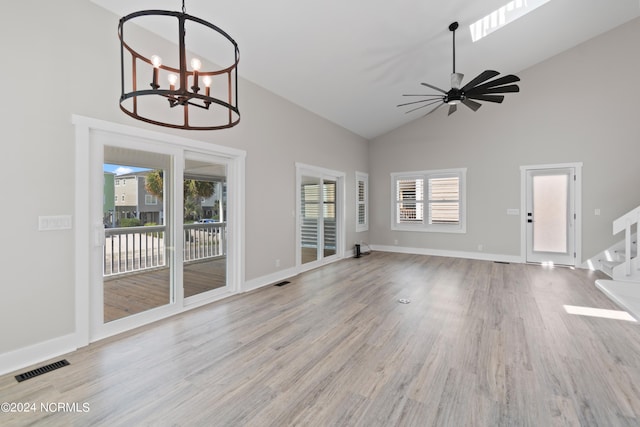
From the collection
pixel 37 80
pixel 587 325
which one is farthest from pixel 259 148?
pixel 587 325

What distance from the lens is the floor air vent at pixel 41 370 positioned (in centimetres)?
225

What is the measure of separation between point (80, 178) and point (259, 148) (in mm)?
2482

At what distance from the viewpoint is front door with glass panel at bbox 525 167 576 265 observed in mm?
6199

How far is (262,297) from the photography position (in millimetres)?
4199

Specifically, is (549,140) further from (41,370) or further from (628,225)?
(41,370)

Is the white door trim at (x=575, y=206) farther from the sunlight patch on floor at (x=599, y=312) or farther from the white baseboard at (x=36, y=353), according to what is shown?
the white baseboard at (x=36, y=353)

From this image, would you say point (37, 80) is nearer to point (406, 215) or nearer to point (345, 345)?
point (345, 345)

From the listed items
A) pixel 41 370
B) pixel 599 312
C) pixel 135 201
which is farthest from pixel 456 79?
pixel 41 370

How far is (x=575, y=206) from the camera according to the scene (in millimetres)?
6117

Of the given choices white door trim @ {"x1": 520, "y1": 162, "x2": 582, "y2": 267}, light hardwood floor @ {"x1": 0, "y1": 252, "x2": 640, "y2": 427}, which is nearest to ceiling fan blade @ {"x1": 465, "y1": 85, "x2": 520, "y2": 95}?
light hardwood floor @ {"x1": 0, "y1": 252, "x2": 640, "y2": 427}

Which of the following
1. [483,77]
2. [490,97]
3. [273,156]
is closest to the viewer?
[483,77]

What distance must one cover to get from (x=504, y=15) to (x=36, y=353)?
7.21 metres

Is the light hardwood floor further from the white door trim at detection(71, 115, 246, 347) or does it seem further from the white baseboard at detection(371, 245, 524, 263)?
the white baseboard at detection(371, 245, 524, 263)

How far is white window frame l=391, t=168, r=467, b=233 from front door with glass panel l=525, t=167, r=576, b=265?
1314 millimetres
